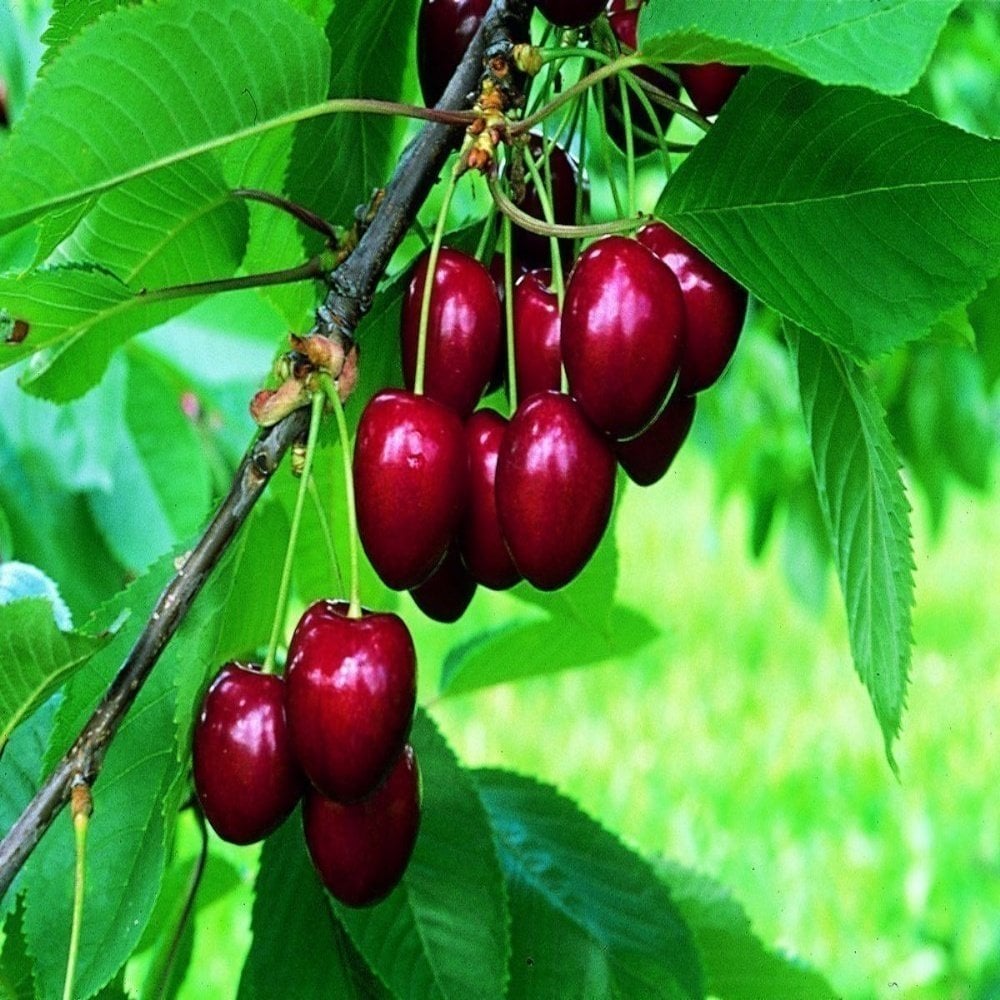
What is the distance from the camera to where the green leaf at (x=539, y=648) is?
1476mm

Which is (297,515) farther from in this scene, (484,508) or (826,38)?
(826,38)

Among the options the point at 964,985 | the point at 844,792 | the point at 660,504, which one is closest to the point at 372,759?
the point at 964,985

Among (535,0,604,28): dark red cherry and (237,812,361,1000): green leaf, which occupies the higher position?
(535,0,604,28): dark red cherry

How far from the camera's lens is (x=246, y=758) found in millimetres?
874

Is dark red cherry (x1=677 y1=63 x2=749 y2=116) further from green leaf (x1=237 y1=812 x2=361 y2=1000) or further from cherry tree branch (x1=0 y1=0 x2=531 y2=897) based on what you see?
green leaf (x1=237 y1=812 x2=361 y2=1000)

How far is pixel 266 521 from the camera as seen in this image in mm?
1103

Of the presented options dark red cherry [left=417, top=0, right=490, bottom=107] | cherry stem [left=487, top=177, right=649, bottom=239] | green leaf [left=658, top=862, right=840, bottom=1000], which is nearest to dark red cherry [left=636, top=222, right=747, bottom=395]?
cherry stem [left=487, top=177, right=649, bottom=239]

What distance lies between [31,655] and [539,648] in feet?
2.15

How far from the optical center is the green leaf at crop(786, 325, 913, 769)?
943mm

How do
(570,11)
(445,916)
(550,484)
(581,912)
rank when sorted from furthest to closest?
(581,912) → (445,916) → (570,11) → (550,484)

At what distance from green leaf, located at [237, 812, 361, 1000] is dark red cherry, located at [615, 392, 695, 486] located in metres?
0.39

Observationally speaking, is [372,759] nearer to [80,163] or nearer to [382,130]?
[80,163]

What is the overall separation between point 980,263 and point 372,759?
432 mm

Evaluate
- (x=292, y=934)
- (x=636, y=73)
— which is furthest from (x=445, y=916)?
(x=636, y=73)
